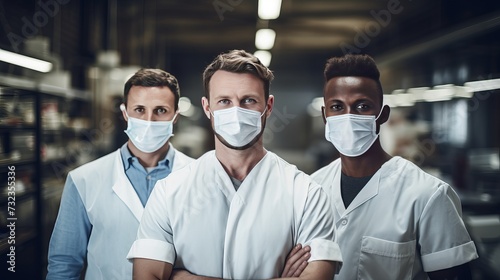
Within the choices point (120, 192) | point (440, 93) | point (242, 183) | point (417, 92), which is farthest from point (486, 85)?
point (120, 192)

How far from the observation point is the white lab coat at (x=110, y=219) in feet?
6.26

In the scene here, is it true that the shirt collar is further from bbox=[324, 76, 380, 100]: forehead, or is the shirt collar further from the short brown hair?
bbox=[324, 76, 380, 100]: forehead

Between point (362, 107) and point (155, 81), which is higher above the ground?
point (155, 81)

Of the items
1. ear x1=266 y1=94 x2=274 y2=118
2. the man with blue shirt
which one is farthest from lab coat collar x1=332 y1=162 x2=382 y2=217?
the man with blue shirt

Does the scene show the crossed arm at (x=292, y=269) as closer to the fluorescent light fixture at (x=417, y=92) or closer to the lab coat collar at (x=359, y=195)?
the lab coat collar at (x=359, y=195)

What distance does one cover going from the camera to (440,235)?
1.81 m

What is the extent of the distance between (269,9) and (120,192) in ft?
3.67

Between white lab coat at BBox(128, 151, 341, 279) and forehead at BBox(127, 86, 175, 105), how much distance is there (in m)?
0.40

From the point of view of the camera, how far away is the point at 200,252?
172 cm

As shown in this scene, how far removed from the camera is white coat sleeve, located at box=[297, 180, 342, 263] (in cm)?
162

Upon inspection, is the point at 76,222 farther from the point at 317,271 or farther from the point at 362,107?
the point at 362,107

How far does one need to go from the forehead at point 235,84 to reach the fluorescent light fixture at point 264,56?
180 millimetres

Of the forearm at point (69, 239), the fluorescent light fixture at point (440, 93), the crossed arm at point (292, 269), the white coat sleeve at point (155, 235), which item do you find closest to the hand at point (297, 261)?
the crossed arm at point (292, 269)

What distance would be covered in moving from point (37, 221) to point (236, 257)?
1107 mm
